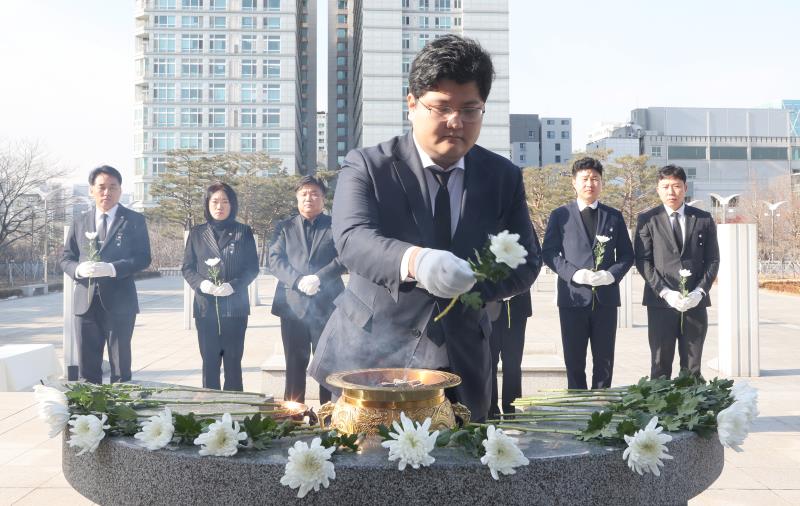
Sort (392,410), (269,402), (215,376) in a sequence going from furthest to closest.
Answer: (215,376), (269,402), (392,410)

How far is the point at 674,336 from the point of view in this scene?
554 cm

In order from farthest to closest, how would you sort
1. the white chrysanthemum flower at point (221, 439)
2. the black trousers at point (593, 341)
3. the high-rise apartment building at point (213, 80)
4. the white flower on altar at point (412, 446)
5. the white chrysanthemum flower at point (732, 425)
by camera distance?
the high-rise apartment building at point (213, 80) → the black trousers at point (593, 341) → the white chrysanthemum flower at point (732, 425) → the white chrysanthemum flower at point (221, 439) → the white flower on altar at point (412, 446)

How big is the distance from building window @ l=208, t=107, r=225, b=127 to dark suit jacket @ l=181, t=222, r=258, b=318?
203 ft

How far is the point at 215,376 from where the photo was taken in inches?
220

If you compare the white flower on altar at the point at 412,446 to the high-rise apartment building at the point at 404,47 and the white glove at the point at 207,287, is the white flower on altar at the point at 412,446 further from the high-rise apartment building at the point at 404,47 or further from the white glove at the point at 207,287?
the high-rise apartment building at the point at 404,47

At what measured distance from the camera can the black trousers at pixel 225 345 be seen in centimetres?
562

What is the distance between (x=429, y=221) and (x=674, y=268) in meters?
4.11

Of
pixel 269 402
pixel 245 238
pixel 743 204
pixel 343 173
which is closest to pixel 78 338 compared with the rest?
pixel 245 238

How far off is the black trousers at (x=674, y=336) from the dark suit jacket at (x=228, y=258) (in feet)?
11.0

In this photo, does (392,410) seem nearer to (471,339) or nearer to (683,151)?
(471,339)

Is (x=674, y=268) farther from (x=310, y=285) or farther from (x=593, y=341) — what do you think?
(x=310, y=285)

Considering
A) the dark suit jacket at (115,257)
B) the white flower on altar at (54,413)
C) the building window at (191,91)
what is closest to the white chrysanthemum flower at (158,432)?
the white flower on altar at (54,413)

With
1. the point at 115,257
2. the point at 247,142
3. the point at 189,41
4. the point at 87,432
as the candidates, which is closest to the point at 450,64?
the point at 87,432

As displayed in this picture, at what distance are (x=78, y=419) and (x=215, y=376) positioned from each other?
3.68 m
